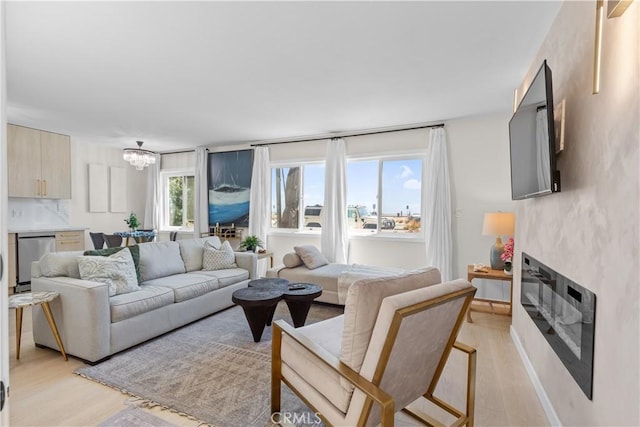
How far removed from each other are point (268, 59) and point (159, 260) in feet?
8.24

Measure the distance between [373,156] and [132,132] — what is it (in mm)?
4024

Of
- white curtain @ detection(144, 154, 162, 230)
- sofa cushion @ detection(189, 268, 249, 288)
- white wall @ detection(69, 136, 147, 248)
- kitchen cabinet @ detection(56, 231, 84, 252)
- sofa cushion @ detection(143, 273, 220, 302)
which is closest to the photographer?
sofa cushion @ detection(143, 273, 220, 302)

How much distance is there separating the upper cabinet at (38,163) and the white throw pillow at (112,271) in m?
3.03

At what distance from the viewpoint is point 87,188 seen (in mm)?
6109

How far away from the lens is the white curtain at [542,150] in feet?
5.74

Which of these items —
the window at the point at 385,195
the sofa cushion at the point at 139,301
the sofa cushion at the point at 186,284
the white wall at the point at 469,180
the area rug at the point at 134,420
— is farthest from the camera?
the window at the point at 385,195

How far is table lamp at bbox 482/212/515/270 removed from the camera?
3.71m

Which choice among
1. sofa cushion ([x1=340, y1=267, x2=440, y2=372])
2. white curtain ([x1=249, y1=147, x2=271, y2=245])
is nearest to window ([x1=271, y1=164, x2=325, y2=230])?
white curtain ([x1=249, y1=147, x2=271, y2=245])

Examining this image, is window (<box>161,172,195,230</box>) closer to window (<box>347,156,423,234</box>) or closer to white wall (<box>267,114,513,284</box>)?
window (<box>347,156,423,234</box>)

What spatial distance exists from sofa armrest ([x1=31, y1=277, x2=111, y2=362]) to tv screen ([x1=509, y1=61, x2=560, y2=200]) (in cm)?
319

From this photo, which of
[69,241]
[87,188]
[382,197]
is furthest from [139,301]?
[87,188]

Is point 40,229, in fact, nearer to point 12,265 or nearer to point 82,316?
point 12,265

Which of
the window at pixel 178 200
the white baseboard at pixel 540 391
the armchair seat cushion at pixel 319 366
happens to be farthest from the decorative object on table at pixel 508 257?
the window at pixel 178 200

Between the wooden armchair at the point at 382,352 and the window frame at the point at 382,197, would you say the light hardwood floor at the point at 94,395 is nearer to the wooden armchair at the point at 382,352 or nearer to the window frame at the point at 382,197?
the wooden armchair at the point at 382,352
